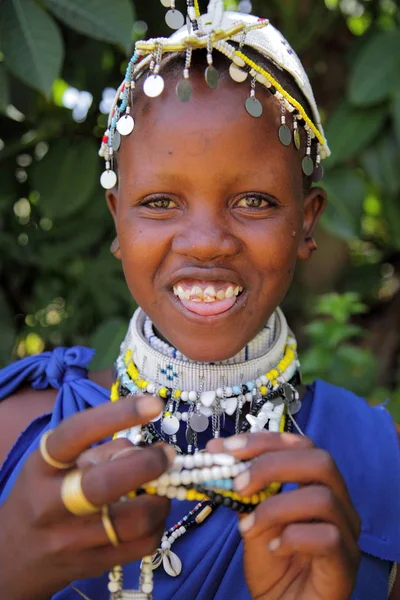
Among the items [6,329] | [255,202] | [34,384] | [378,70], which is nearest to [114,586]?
[34,384]

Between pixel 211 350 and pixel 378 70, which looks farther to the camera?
pixel 378 70

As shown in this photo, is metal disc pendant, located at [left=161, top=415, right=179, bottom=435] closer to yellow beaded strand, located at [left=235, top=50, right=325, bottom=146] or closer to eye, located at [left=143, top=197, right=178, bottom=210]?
eye, located at [left=143, top=197, right=178, bottom=210]

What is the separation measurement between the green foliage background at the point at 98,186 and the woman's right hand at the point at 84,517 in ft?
→ 3.58

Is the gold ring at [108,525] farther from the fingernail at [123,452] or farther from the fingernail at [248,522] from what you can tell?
the fingernail at [248,522]

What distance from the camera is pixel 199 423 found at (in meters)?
1.30

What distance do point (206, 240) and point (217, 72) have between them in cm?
28

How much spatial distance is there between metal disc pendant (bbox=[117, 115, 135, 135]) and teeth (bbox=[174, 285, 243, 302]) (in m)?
0.28

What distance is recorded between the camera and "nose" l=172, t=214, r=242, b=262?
1.17m

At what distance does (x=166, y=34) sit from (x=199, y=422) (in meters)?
1.50

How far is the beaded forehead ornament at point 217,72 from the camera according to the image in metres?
1.18

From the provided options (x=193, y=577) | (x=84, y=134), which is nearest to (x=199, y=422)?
(x=193, y=577)

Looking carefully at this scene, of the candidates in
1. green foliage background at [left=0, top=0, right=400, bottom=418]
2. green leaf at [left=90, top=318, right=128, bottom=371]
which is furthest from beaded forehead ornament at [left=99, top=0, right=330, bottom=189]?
green foliage background at [left=0, top=0, right=400, bottom=418]

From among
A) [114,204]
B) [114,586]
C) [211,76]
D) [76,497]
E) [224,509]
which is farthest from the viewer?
[114,204]

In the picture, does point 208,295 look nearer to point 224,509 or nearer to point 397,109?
point 224,509
